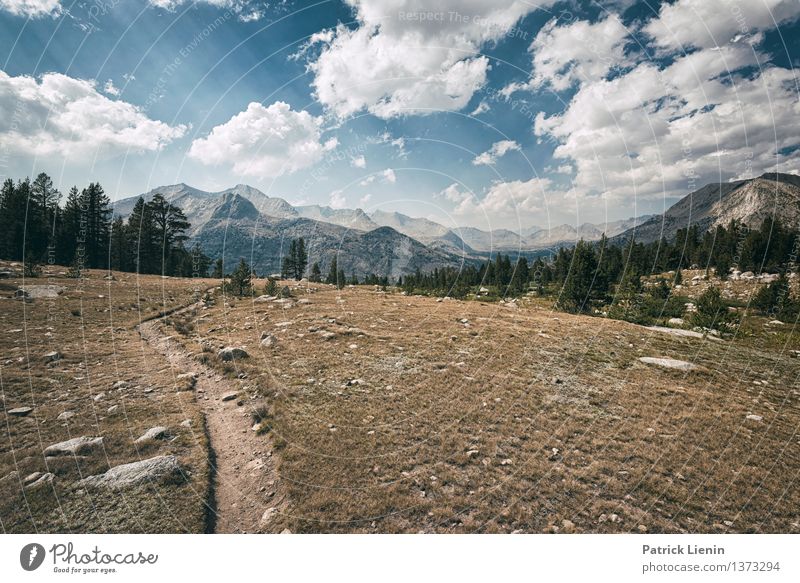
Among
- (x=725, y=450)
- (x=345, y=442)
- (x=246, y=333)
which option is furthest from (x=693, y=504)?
(x=246, y=333)

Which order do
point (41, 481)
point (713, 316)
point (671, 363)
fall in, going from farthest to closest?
point (713, 316) < point (671, 363) < point (41, 481)

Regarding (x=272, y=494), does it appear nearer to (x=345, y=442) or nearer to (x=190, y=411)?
(x=345, y=442)

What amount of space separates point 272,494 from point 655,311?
4508 cm

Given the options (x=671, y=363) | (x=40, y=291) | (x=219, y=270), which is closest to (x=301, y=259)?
(x=219, y=270)

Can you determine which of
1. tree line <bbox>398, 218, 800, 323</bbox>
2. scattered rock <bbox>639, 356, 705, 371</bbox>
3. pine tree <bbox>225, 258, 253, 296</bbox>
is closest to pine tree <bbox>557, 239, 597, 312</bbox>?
tree line <bbox>398, 218, 800, 323</bbox>

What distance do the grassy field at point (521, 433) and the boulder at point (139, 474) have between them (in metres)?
2.71

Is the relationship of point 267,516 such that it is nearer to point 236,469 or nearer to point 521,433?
point 236,469

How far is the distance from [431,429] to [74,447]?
1063 cm

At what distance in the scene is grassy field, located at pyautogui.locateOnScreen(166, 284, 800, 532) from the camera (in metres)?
7.25

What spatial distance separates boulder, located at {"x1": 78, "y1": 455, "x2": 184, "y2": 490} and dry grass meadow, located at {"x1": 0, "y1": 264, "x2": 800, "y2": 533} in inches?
11.8

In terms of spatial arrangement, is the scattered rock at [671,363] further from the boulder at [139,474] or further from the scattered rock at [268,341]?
the boulder at [139,474]

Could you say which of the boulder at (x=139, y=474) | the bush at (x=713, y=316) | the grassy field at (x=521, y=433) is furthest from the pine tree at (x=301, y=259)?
the boulder at (x=139, y=474)

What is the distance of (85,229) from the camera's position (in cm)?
5900

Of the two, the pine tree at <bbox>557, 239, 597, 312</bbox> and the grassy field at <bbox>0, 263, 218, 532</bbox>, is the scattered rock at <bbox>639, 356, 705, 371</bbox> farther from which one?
A: the pine tree at <bbox>557, 239, 597, 312</bbox>
